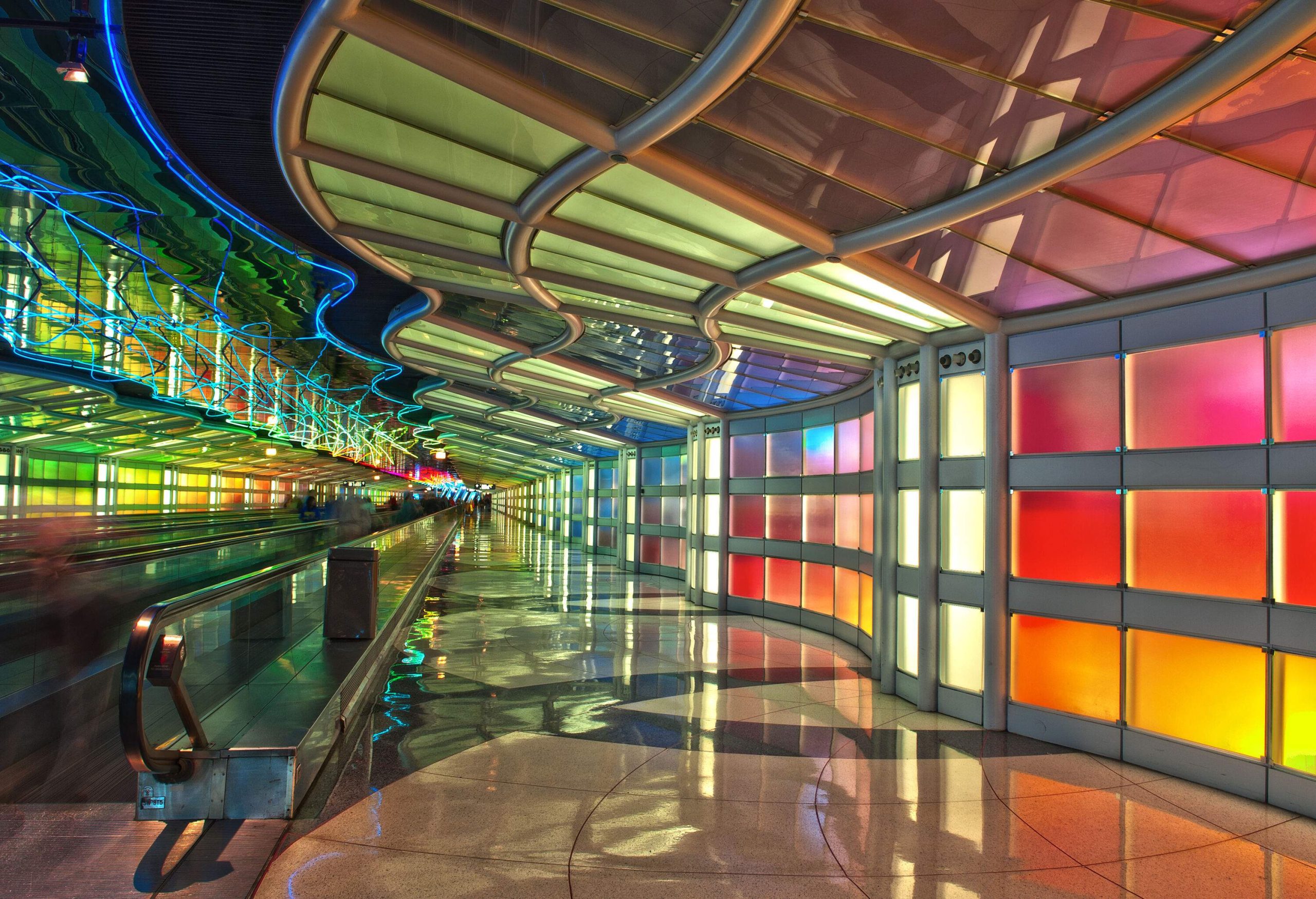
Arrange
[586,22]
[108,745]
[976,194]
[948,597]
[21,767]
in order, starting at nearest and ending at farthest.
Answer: [586,22] → [976,194] → [21,767] → [108,745] → [948,597]

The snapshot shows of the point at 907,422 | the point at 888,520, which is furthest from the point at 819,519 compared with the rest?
the point at 907,422

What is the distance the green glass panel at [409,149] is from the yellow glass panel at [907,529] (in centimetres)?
739

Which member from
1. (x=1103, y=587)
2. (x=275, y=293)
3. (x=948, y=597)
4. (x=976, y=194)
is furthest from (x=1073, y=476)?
(x=275, y=293)

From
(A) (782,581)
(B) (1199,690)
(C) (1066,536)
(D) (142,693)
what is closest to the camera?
(D) (142,693)

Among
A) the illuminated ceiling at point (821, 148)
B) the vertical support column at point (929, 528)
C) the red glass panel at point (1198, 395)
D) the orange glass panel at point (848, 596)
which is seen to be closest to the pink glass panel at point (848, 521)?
the orange glass panel at point (848, 596)

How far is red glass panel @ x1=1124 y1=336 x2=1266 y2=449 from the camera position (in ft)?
27.2

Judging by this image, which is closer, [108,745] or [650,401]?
[108,745]

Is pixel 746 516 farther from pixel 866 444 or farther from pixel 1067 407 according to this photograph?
pixel 1067 407

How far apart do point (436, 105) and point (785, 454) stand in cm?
1460

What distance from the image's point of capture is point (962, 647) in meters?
10.7

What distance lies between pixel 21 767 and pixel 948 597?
1053cm

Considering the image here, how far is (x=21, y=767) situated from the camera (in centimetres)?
779

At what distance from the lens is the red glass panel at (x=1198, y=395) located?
828 cm

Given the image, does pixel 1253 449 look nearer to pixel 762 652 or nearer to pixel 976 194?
pixel 976 194
